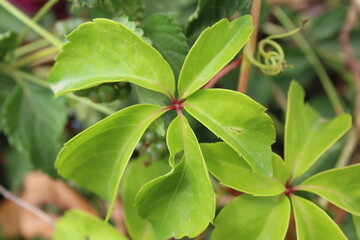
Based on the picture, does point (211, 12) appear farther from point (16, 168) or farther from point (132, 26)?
point (16, 168)

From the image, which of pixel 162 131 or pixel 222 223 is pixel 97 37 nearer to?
pixel 162 131

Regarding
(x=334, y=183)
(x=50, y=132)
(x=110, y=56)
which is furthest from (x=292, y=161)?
(x=50, y=132)

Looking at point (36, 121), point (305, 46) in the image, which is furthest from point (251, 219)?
point (305, 46)

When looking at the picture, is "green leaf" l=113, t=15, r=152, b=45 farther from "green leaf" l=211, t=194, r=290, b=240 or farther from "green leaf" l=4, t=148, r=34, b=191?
"green leaf" l=4, t=148, r=34, b=191

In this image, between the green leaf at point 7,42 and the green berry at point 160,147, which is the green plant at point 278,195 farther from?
the green leaf at point 7,42

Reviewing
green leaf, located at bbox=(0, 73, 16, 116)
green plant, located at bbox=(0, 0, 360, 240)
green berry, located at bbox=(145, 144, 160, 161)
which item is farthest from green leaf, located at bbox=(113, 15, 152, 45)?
green leaf, located at bbox=(0, 73, 16, 116)

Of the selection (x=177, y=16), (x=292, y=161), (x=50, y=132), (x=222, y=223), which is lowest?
(x=222, y=223)
